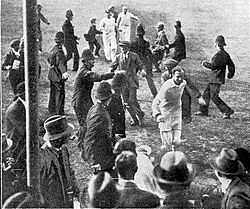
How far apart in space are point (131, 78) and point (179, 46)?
751 mm

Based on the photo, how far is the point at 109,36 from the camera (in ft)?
27.4

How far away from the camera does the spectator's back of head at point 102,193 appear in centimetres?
518

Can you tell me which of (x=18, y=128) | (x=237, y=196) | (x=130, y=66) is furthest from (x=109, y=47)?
(x=237, y=196)

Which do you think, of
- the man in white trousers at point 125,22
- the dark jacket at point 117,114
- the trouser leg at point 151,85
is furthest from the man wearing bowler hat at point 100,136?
the man in white trousers at point 125,22

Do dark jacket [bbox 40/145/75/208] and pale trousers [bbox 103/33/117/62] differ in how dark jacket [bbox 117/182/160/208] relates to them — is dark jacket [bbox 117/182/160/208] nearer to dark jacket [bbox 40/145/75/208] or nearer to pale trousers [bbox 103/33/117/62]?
dark jacket [bbox 40/145/75/208]

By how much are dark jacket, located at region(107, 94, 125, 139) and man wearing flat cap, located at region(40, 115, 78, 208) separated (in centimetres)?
116

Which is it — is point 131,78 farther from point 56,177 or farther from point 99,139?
point 56,177

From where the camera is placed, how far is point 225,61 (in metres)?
8.41

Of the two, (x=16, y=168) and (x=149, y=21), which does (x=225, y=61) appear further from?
(x=16, y=168)

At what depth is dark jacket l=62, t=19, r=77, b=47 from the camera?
311 inches

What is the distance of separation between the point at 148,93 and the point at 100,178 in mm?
2957

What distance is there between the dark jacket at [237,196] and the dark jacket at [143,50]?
9.64ft

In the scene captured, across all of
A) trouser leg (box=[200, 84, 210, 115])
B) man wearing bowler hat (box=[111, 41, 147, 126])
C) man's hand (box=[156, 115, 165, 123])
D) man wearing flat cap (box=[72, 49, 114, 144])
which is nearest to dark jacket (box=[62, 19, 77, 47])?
man wearing flat cap (box=[72, 49, 114, 144])

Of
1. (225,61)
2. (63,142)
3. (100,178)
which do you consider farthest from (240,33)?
(100,178)
